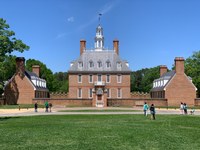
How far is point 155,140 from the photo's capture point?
1585cm

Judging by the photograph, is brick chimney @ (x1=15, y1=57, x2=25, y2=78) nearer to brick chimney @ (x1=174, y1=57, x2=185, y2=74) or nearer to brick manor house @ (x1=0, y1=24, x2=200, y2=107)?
brick manor house @ (x1=0, y1=24, x2=200, y2=107)

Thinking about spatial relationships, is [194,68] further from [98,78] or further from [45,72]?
[45,72]

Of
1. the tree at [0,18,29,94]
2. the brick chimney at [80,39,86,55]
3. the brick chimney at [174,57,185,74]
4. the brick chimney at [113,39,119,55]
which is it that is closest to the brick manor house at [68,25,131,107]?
the brick chimney at [80,39,86,55]

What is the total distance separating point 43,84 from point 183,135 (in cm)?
6024

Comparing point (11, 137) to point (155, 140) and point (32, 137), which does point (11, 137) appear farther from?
point (155, 140)

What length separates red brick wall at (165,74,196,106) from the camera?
6031cm

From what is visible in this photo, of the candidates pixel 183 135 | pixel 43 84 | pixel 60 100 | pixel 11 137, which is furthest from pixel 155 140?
pixel 43 84

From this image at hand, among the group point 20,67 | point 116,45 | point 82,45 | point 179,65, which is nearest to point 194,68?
point 179,65

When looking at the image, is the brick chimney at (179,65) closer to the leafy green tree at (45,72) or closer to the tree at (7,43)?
the tree at (7,43)

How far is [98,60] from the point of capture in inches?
2653

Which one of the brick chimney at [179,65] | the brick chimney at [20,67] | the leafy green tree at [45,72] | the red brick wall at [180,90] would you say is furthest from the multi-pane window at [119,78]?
the leafy green tree at [45,72]

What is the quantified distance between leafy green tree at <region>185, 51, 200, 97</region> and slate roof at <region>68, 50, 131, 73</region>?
14113 millimetres

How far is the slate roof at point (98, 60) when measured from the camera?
217ft

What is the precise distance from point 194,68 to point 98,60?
20783 millimetres
